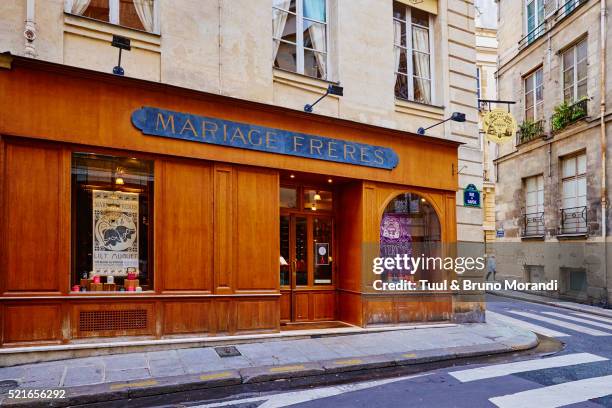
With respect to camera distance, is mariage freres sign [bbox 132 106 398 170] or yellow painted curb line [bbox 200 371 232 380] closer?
yellow painted curb line [bbox 200 371 232 380]

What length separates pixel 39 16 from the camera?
6777 mm

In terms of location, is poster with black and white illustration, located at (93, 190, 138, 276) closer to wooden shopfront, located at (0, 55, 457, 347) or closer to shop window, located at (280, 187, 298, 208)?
wooden shopfront, located at (0, 55, 457, 347)

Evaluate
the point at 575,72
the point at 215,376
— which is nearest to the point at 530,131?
the point at 575,72

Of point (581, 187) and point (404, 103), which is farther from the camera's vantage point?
point (581, 187)

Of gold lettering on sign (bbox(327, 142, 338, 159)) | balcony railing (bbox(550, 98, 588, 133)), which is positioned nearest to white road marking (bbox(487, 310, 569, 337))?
gold lettering on sign (bbox(327, 142, 338, 159))

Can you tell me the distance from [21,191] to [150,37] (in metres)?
2.96

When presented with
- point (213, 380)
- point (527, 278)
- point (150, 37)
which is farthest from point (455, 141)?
point (527, 278)

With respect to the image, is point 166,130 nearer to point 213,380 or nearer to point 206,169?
point 206,169

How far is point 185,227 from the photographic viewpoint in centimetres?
774

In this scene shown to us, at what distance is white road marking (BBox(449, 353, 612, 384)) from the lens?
640 cm

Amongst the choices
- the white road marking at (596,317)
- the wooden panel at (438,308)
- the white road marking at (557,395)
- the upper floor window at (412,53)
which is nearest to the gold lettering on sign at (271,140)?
the upper floor window at (412,53)

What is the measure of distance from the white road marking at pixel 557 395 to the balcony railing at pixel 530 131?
545 inches

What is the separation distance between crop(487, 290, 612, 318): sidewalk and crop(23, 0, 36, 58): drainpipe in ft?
47.0

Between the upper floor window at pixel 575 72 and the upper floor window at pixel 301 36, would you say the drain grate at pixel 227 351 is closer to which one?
the upper floor window at pixel 301 36
